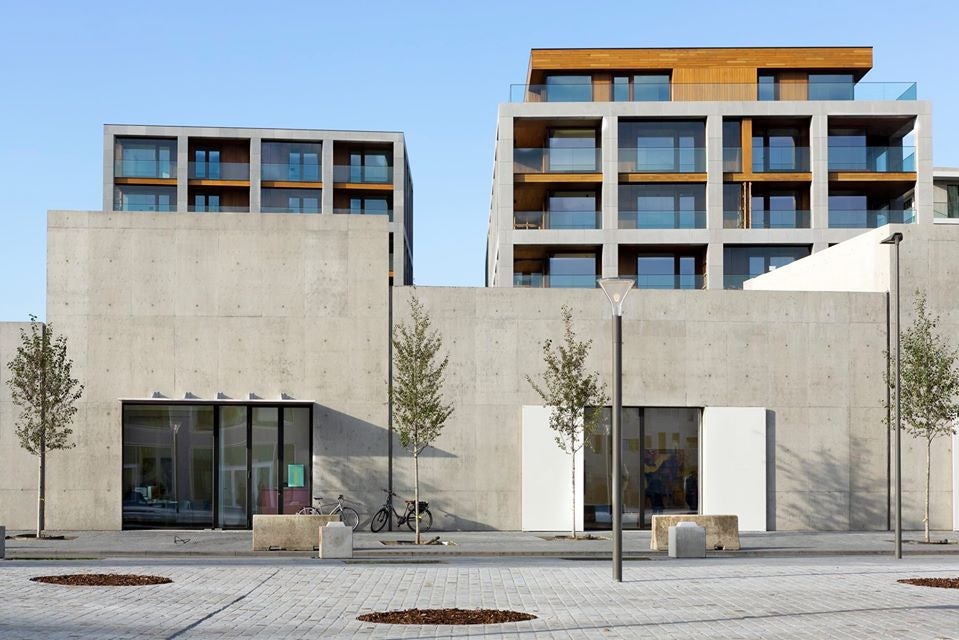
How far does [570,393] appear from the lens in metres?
29.5

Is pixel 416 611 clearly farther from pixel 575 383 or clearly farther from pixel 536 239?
pixel 536 239

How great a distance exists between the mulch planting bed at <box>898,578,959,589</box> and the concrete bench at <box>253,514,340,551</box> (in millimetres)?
12351

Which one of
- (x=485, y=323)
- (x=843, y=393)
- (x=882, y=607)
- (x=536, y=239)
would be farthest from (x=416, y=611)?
(x=536, y=239)

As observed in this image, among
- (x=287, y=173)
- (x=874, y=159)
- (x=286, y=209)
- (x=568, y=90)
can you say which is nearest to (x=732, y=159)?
(x=874, y=159)

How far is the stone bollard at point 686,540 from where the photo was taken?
79.7 feet

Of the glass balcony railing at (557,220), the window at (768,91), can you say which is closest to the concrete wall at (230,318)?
the glass balcony railing at (557,220)

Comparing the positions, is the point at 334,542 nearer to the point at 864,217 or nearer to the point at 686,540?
the point at 686,540

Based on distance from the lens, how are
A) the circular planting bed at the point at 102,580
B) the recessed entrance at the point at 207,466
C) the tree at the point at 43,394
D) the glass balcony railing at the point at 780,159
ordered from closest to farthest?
the circular planting bed at the point at 102,580, the tree at the point at 43,394, the recessed entrance at the point at 207,466, the glass balcony railing at the point at 780,159

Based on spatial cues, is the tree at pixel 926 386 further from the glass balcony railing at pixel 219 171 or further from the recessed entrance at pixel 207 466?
the glass balcony railing at pixel 219 171

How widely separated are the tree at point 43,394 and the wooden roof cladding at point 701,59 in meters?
36.0

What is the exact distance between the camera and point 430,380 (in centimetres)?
2958

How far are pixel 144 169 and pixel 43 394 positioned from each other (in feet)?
135

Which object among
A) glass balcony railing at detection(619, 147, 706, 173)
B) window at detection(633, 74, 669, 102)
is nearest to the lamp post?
glass balcony railing at detection(619, 147, 706, 173)

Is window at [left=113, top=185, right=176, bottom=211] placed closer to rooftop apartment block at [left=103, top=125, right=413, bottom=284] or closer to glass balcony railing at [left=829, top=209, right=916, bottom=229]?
rooftop apartment block at [left=103, top=125, right=413, bottom=284]
